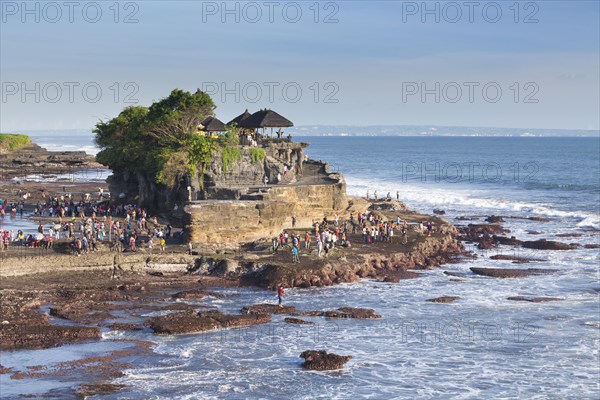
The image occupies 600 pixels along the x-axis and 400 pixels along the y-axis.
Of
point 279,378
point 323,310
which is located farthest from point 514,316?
point 279,378

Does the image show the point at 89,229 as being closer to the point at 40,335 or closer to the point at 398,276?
the point at 40,335

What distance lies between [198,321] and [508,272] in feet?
56.9

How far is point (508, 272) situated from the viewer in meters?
38.2

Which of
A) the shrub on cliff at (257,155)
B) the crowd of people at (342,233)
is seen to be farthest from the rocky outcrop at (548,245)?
the shrub on cliff at (257,155)

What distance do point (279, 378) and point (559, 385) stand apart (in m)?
8.07

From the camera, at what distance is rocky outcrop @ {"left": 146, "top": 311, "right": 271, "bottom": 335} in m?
26.9

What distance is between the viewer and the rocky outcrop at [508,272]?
124 ft

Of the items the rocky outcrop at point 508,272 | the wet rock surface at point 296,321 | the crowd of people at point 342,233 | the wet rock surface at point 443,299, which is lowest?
the wet rock surface at point 296,321

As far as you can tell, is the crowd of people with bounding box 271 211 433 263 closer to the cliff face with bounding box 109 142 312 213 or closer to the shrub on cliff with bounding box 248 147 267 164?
the cliff face with bounding box 109 142 312 213

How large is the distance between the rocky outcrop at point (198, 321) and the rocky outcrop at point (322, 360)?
4378 mm

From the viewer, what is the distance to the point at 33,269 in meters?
32.9

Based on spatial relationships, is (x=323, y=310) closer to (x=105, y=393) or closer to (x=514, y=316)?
(x=514, y=316)

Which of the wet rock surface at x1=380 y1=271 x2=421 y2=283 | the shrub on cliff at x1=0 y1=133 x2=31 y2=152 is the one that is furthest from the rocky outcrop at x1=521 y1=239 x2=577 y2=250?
the shrub on cliff at x1=0 y1=133 x2=31 y2=152

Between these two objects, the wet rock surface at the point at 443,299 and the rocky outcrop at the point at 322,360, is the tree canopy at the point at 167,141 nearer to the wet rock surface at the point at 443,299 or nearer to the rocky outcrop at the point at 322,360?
the wet rock surface at the point at 443,299
